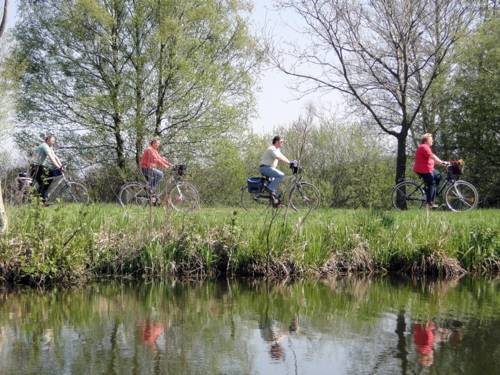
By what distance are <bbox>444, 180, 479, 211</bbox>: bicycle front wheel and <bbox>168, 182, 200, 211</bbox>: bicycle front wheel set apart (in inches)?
221

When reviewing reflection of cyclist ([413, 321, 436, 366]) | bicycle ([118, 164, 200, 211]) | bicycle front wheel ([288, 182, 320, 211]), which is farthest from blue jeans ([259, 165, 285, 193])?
reflection of cyclist ([413, 321, 436, 366])

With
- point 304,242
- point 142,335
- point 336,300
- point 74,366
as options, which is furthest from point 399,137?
point 74,366

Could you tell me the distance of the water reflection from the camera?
580 cm

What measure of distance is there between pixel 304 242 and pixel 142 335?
4.48m

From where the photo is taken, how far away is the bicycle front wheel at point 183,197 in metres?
12.3

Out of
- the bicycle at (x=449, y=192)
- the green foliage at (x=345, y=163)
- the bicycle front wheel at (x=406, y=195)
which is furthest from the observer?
the green foliage at (x=345, y=163)

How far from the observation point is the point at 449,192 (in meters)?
14.8

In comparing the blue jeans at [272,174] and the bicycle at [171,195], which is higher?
the blue jeans at [272,174]

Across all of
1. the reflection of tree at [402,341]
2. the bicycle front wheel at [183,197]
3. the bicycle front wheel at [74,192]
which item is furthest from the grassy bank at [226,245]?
the reflection of tree at [402,341]

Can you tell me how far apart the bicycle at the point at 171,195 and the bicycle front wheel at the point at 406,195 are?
4628mm

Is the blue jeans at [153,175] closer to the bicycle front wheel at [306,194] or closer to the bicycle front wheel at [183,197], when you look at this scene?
the bicycle front wheel at [183,197]

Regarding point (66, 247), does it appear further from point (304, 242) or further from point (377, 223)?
point (377, 223)

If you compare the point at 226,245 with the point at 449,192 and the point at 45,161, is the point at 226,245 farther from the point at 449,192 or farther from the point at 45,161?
the point at 449,192

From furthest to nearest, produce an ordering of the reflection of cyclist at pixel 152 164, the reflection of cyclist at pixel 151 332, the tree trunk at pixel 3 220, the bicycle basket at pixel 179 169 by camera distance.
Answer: the reflection of cyclist at pixel 152 164, the bicycle basket at pixel 179 169, the tree trunk at pixel 3 220, the reflection of cyclist at pixel 151 332
